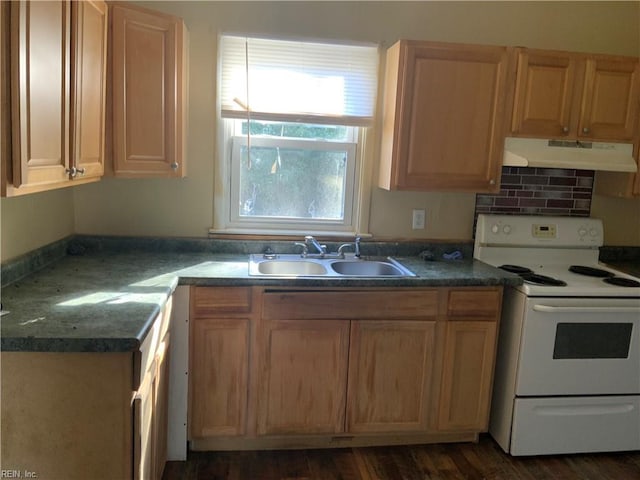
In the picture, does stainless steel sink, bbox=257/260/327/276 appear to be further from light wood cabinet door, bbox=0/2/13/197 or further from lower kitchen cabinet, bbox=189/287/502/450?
light wood cabinet door, bbox=0/2/13/197

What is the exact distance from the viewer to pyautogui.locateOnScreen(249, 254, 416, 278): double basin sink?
2.79 metres

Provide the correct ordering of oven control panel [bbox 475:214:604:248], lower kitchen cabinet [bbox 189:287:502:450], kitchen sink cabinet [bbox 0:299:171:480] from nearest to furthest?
kitchen sink cabinet [bbox 0:299:171:480] → lower kitchen cabinet [bbox 189:287:502:450] → oven control panel [bbox 475:214:604:248]

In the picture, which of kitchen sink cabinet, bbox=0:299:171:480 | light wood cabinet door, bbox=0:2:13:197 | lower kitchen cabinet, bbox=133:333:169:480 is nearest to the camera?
light wood cabinet door, bbox=0:2:13:197

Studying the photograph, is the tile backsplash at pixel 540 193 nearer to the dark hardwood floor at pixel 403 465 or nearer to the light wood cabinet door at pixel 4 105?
the dark hardwood floor at pixel 403 465

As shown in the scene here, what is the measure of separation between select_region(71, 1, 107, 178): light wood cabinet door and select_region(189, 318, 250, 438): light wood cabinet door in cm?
83

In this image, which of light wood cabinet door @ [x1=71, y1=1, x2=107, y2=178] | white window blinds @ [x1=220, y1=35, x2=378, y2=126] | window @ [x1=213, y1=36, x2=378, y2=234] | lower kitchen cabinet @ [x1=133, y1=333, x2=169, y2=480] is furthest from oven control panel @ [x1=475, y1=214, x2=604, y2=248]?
light wood cabinet door @ [x1=71, y1=1, x2=107, y2=178]

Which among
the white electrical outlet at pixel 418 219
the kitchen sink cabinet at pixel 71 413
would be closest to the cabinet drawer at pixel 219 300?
the kitchen sink cabinet at pixel 71 413

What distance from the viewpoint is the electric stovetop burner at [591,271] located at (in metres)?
2.85

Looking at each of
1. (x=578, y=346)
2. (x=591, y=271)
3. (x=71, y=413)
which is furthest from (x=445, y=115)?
(x=71, y=413)

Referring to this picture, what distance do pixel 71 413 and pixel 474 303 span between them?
5.89 feet

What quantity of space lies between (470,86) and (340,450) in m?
1.91

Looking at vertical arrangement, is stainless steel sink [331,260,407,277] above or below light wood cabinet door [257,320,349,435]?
above

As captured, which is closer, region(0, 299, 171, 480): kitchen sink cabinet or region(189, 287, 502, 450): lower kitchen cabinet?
region(0, 299, 171, 480): kitchen sink cabinet

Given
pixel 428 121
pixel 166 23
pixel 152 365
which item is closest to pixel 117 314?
pixel 152 365
